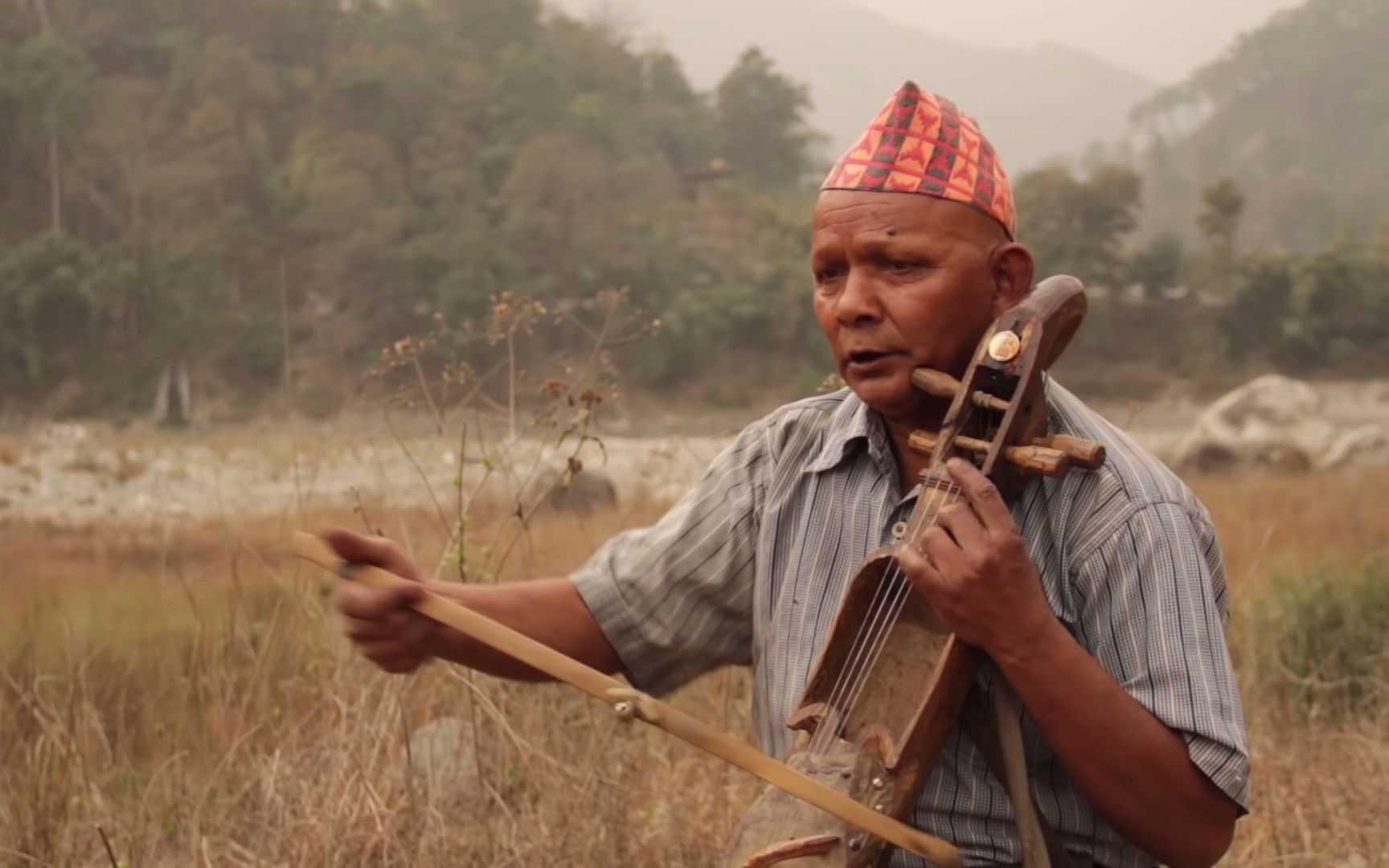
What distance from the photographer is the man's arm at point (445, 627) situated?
1.75 m

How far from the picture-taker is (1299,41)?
56812 millimetres

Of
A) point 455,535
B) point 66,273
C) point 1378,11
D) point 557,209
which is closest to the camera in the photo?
point 455,535

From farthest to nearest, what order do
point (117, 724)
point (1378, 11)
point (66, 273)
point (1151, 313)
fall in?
1. point (1378, 11)
2. point (1151, 313)
3. point (66, 273)
4. point (117, 724)

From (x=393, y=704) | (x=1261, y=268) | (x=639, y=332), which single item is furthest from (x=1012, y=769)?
(x=1261, y=268)

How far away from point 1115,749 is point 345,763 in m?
1.86

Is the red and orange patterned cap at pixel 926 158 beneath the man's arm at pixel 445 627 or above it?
above

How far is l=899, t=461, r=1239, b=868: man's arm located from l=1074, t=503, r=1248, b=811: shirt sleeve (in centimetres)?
2

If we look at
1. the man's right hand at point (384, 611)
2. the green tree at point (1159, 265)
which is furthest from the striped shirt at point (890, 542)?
the green tree at point (1159, 265)

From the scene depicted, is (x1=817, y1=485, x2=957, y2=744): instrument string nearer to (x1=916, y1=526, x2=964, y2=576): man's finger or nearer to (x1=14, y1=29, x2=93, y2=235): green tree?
(x1=916, y1=526, x2=964, y2=576): man's finger

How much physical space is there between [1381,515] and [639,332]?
31.1ft

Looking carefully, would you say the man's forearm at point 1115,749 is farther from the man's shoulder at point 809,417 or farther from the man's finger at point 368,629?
the man's finger at point 368,629

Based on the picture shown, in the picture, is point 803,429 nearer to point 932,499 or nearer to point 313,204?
point 932,499

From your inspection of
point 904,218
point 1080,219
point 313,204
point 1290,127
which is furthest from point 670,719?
point 1290,127

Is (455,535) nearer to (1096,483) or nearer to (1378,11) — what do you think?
(1096,483)
